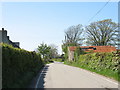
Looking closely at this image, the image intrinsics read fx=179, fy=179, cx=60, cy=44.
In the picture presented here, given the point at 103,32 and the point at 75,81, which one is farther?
the point at 103,32

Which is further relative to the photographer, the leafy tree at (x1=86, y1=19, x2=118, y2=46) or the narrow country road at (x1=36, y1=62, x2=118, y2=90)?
the leafy tree at (x1=86, y1=19, x2=118, y2=46)

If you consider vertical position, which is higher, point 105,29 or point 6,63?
point 105,29

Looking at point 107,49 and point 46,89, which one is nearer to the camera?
point 46,89

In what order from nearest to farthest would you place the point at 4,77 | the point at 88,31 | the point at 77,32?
the point at 4,77 → the point at 88,31 → the point at 77,32

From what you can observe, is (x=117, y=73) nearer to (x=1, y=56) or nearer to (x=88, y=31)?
(x=1, y=56)

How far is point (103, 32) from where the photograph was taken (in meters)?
58.6

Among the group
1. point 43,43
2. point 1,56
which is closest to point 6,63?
point 1,56

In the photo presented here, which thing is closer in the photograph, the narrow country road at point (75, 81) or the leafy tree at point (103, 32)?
the narrow country road at point (75, 81)

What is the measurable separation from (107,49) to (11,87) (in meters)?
57.6

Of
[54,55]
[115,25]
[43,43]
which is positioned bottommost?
[54,55]

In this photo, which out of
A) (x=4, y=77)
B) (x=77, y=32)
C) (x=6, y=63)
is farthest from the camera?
(x=77, y=32)

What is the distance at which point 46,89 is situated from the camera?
1058cm

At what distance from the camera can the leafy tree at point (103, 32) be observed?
2275 inches

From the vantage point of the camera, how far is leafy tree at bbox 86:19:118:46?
5778 centimetres
